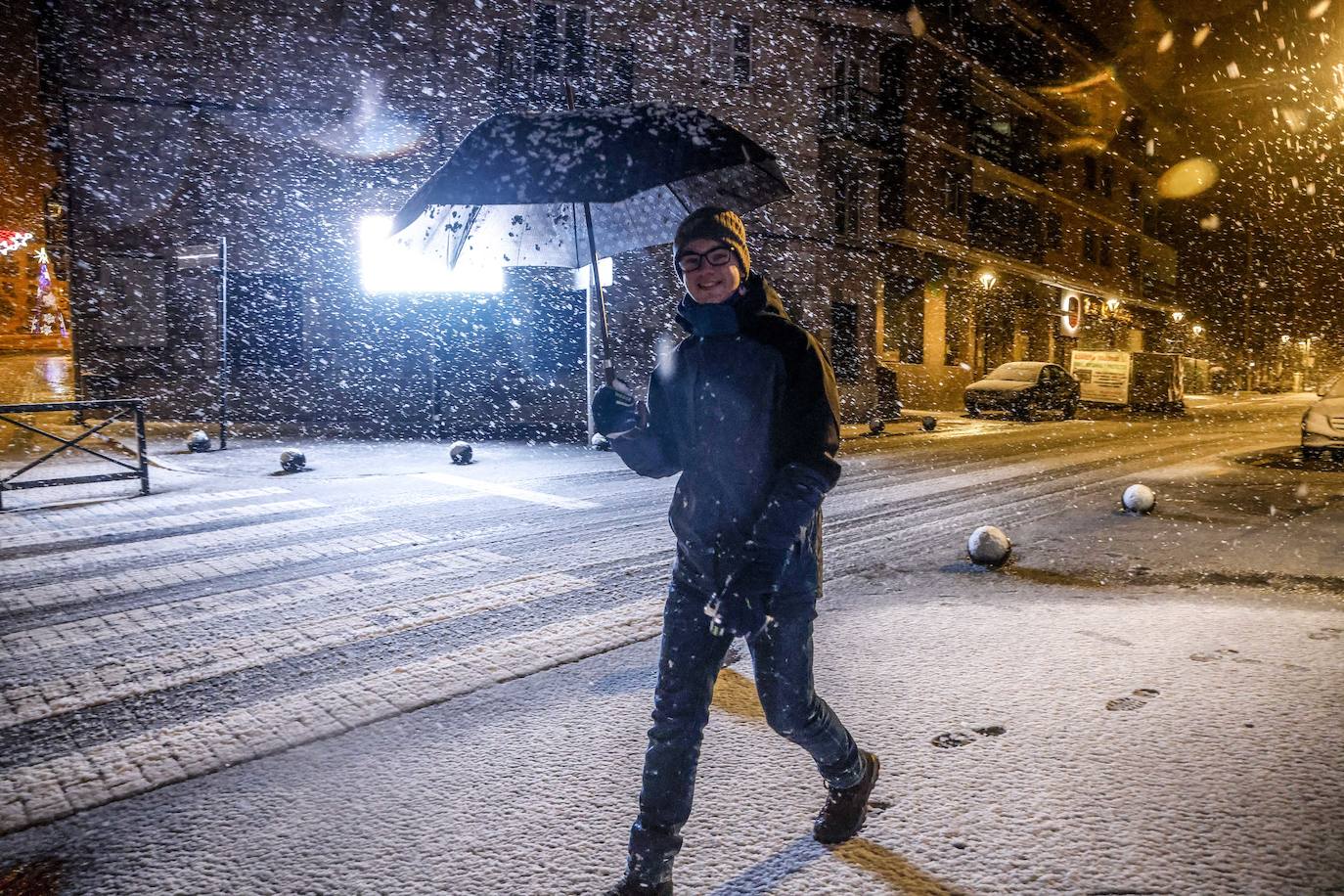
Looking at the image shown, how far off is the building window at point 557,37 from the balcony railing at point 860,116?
7.67m

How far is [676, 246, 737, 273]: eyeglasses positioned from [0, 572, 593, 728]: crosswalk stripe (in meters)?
3.50

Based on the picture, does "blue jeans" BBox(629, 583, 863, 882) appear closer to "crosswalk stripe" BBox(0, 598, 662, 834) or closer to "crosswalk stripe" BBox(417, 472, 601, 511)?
"crosswalk stripe" BBox(0, 598, 662, 834)

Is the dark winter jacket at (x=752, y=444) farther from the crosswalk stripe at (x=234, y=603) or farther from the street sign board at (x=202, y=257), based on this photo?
the street sign board at (x=202, y=257)

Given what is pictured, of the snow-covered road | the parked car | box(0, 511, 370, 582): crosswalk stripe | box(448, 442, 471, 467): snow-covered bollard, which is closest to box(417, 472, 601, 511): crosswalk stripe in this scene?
box(448, 442, 471, 467): snow-covered bollard

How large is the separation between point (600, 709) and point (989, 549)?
3.80 meters

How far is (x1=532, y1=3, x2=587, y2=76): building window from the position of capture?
735 inches

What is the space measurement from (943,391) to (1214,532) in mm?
21360

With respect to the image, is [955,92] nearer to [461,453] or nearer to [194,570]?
[461,453]

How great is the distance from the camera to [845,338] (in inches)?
929

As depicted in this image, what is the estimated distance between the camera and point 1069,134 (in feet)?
123

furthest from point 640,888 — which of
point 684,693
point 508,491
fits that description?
point 508,491

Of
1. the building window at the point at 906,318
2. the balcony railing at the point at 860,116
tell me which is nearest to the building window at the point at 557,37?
the balcony railing at the point at 860,116

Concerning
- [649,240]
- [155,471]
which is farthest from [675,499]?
[155,471]

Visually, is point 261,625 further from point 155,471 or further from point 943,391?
point 943,391
